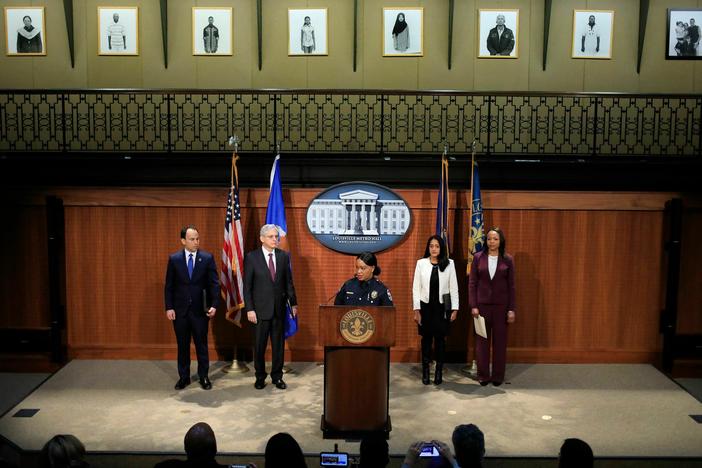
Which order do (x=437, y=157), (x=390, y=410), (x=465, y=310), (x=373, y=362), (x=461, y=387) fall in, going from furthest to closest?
(x=437, y=157), (x=465, y=310), (x=461, y=387), (x=390, y=410), (x=373, y=362)

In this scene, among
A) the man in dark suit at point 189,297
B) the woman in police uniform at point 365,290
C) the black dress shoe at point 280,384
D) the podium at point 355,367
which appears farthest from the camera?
the black dress shoe at point 280,384

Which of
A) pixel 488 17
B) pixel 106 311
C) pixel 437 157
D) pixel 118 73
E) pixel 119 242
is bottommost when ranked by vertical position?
pixel 106 311

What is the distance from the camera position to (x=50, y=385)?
23.9ft

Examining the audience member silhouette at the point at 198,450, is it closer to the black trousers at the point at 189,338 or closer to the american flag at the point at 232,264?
the black trousers at the point at 189,338

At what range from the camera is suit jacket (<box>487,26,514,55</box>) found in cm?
1051

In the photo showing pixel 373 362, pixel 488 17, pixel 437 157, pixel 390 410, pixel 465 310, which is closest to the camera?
pixel 373 362

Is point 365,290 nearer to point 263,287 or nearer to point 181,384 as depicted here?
point 263,287

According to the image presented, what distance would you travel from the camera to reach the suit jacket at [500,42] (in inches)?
414

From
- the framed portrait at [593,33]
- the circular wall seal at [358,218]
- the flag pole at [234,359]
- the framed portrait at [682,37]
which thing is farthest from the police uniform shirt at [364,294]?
the framed portrait at [682,37]

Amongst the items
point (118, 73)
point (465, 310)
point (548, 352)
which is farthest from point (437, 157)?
point (118, 73)

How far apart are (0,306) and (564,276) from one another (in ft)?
20.2

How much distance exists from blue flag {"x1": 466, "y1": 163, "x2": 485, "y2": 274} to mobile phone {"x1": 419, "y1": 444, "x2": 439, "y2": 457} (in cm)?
420

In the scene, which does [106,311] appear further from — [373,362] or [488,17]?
[488,17]

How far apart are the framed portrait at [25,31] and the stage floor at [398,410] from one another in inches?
196
